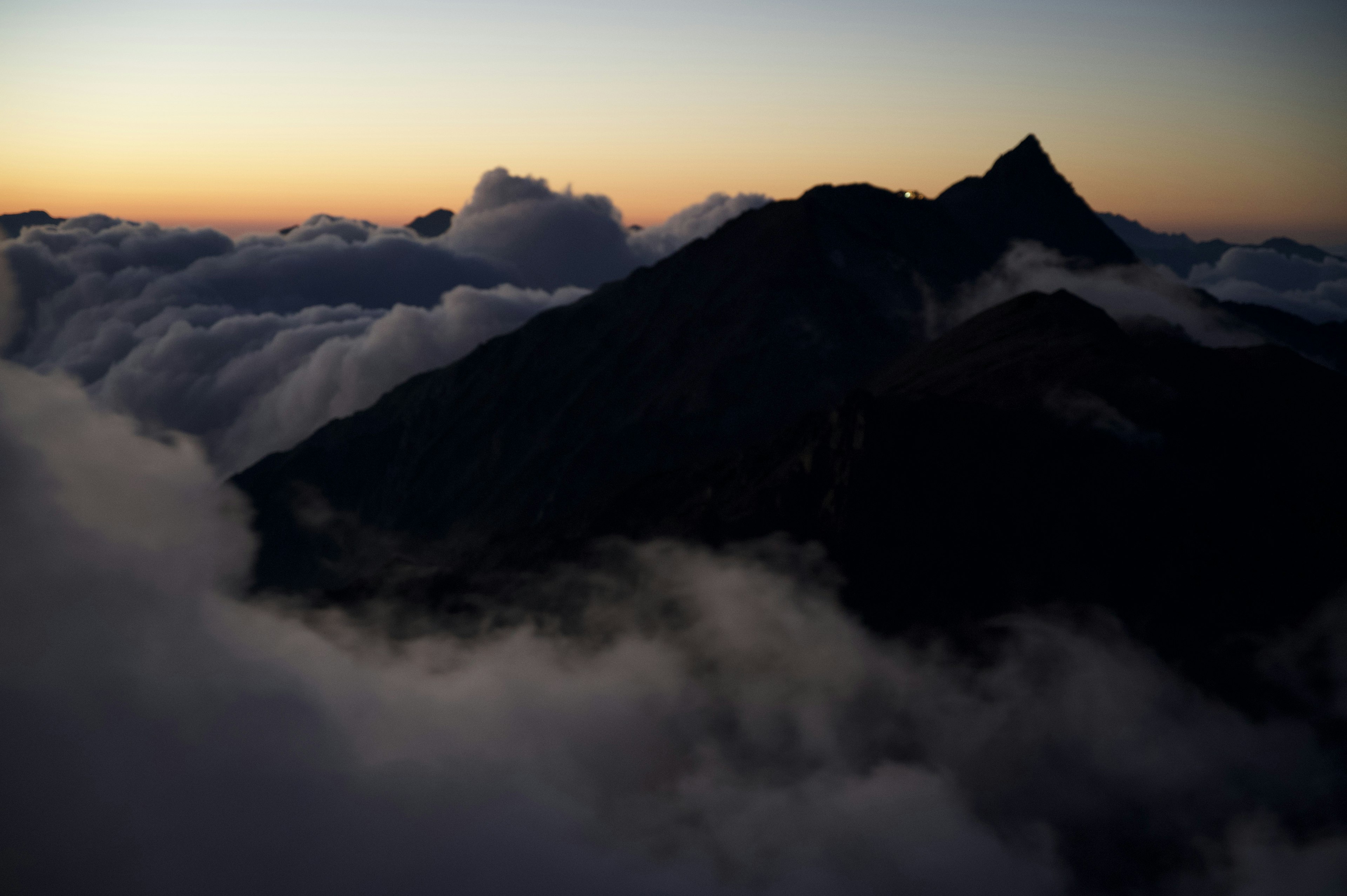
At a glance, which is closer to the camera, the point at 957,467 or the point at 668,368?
the point at 957,467

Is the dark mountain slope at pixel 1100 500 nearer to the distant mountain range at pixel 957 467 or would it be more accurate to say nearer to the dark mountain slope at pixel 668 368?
the distant mountain range at pixel 957 467

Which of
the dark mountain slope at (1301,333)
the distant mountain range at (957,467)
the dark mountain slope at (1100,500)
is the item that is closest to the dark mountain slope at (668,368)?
the distant mountain range at (957,467)

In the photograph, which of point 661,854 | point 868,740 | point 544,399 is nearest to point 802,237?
point 544,399

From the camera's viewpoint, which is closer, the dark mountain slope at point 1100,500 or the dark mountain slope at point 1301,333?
the dark mountain slope at point 1100,500

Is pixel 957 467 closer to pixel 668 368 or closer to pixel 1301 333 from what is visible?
pixel 668 368

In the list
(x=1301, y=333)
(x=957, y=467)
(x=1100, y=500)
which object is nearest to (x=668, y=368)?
(x=957, y=467)

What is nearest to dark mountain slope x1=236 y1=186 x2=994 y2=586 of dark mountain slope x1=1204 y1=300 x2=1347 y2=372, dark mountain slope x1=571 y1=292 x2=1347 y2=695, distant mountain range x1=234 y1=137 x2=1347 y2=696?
distant mountain range x1=234 y1=137 x2=1347 y2=696
